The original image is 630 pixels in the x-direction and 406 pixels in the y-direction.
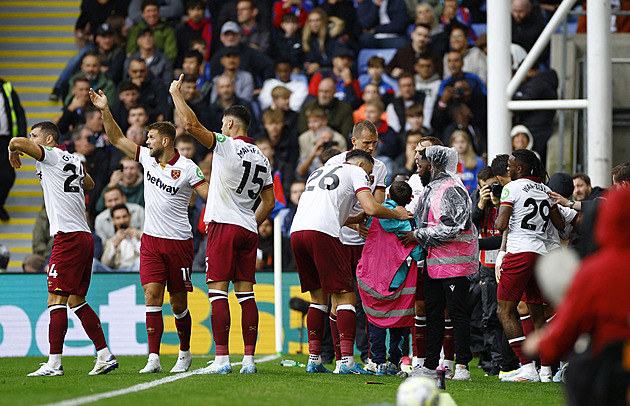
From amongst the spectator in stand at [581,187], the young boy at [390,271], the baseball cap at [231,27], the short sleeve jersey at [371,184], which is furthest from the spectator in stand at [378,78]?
the young boy at [390,271]

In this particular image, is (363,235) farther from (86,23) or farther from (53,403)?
(86,23)

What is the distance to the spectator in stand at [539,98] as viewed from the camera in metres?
13.9

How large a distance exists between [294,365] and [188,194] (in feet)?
8.52

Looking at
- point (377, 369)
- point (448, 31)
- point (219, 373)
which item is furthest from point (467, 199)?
point (448, 31)

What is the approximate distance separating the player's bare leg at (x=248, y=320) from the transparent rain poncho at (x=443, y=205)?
170 centimetres

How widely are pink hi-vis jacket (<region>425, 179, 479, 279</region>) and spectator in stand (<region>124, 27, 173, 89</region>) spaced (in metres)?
9.48

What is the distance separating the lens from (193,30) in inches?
683

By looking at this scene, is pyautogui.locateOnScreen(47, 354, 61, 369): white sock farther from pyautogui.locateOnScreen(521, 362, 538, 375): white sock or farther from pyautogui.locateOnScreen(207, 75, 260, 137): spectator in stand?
pyautogui.locateOnScreen(207, 75, 260, 137): spectator in stand

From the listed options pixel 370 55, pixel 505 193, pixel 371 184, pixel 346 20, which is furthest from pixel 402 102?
pixel 505 193

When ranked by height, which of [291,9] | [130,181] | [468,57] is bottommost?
[130,181]

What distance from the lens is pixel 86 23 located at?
59.1 ft

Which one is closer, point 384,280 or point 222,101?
point 384,280

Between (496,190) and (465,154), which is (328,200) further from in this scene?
(465,154)

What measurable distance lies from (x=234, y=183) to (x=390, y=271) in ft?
5.93
